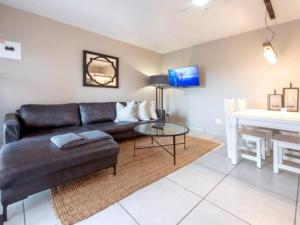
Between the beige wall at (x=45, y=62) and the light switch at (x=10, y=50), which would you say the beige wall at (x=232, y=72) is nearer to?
the beige wall at (x=45, y=62)

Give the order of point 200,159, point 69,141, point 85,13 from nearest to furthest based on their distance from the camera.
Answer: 1. point 69,141
2. point 200,159
3. point 85,13

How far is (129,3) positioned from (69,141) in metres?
2.00

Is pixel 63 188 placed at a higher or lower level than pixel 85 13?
lower

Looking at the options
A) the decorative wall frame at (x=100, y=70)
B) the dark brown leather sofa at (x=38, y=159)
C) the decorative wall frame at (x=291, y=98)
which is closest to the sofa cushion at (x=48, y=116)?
the dark brown leather sofa at (x=38, y=159)

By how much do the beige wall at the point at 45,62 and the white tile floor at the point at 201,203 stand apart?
73.0 inches

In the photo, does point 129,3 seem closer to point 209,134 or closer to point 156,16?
point 156,16

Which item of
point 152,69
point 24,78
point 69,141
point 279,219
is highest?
point 152,69

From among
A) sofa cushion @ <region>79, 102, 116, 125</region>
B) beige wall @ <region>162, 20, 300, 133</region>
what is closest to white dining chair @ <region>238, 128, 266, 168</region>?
beige wall @ <region>162, 20, 300, 133</region>

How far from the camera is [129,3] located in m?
2.17

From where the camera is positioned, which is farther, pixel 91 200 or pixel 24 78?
pixel 24 78

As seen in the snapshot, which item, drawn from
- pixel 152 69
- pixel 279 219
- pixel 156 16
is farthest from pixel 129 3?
pixel 279 219

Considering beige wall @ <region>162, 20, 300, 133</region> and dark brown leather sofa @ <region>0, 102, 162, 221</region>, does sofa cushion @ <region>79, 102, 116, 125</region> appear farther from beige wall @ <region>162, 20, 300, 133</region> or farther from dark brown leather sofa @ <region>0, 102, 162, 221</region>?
beige wall @ <region>162, 20, 300, 133</region>

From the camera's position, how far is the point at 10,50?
7.89ft

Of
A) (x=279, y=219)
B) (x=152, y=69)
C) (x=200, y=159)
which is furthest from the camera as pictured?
(x=152, y=69)
